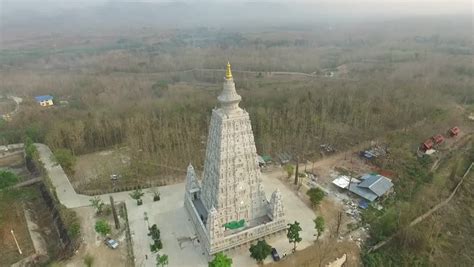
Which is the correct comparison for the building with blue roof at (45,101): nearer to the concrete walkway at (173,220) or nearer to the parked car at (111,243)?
the concrete walkway at (173,220)

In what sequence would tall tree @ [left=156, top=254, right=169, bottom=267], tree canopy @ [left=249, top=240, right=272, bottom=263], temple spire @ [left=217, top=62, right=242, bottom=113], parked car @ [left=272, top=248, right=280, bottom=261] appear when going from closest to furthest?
temple spire @ [left=217, top=62, right=242, bottom=113] → tall tree @ [left=156, top=254, right=169, bottom=267] → tree canopy @ [left=249, top=240, right=272, bottom=263] → parked car @ [left=272, top=248, right=280, bottom=261]

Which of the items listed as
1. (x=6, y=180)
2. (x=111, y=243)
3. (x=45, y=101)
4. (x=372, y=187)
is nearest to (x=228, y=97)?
(x=111, y=243)

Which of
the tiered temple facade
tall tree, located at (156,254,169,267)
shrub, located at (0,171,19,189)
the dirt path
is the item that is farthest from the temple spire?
shrub, located at (0,171,19,189)

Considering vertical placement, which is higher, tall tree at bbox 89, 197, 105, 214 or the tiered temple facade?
the tiered temple facade

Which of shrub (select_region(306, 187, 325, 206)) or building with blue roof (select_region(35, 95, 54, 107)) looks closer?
shrub (select_region(306, 187, 325, 206))

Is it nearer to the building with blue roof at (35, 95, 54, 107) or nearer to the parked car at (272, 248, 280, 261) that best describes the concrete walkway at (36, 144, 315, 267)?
the parked car at (272, 248, 280, 261)

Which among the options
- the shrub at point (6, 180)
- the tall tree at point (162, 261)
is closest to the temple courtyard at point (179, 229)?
the tall tree at point (162, 261)

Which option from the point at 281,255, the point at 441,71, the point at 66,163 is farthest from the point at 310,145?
the point at 441,71
